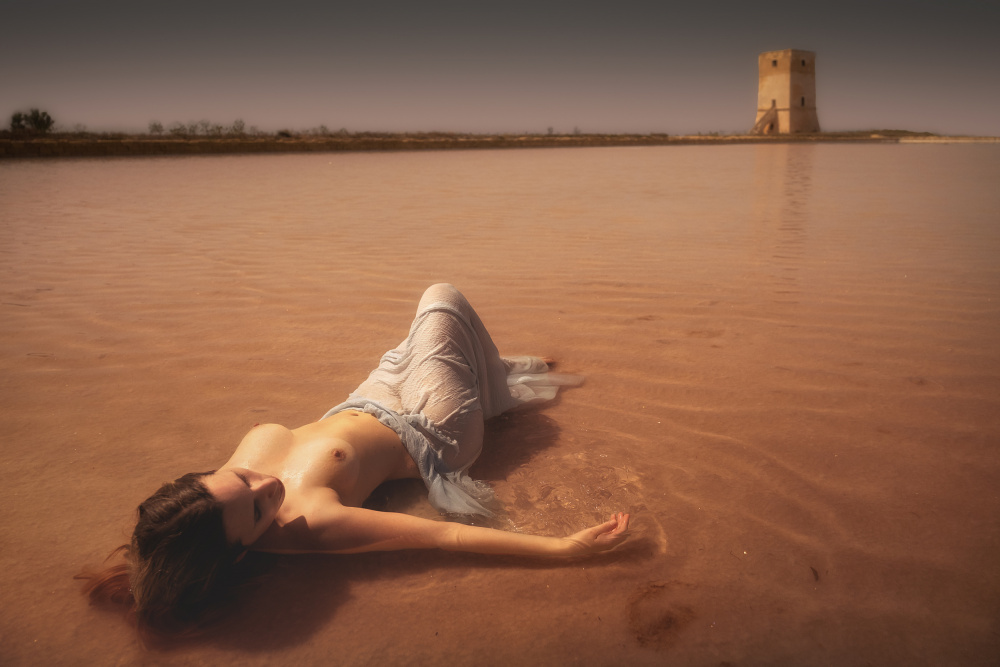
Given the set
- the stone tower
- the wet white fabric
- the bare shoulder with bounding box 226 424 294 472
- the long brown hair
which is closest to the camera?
the long brown hair

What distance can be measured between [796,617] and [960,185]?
422 inches

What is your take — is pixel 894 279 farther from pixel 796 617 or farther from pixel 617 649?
pixel 617 649

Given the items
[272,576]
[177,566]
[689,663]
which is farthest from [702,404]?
[177,566]

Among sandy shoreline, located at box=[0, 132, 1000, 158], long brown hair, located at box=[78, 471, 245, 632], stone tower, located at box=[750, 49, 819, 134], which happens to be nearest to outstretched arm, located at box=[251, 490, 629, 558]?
long brown hair, located at box=[78, 471, 245, 632]

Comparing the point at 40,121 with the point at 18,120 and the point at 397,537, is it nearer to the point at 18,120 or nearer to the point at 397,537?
the point at 18,120

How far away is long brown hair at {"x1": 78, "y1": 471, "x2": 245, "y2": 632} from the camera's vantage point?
1590 mm

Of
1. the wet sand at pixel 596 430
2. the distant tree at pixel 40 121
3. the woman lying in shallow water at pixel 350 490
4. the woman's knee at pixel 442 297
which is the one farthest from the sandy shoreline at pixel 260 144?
the woman lying in shallow water at pixel 350 490

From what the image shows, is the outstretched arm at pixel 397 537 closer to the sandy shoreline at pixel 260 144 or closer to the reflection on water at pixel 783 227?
the reflection on water at pixel 783 227

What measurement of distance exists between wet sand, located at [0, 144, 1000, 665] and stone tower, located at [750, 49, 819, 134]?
41.1 m

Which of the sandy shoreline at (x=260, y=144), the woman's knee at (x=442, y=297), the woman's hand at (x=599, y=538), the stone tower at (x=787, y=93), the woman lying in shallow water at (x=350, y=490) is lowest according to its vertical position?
the woman's hand at (x=599, y=538)

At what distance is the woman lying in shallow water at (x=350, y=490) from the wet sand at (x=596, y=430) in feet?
0.28

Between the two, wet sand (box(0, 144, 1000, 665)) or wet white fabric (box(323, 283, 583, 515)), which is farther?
wet white fabric (box(323, 283, 583, 515))

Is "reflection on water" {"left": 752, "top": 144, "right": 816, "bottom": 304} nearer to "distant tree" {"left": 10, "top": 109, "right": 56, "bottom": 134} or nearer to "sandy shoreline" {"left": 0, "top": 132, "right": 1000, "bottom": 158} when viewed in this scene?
"sandy shoreline" {"left": 0, "top": 132, "right": 1000, "bottom": 158}

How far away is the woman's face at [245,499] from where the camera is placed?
1.68 metres
